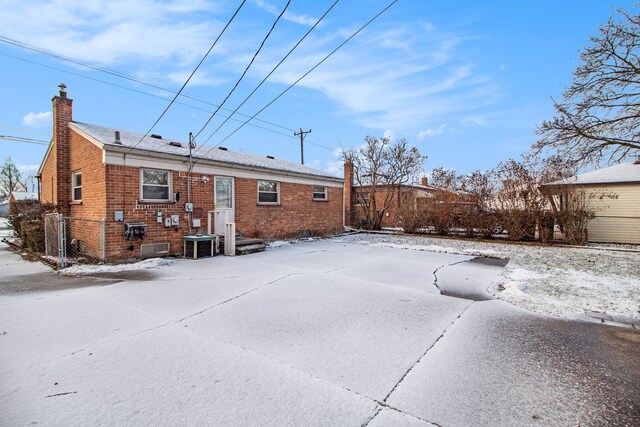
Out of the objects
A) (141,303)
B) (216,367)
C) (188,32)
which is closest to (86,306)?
(141,303)

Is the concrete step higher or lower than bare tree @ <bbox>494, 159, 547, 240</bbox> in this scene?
lower

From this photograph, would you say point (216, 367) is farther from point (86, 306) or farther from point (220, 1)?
point (220, 1)

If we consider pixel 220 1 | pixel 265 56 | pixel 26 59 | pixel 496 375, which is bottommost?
pixel 496 375

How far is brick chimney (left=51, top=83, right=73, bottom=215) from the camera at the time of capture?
10.5 metres

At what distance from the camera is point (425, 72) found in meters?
9.54

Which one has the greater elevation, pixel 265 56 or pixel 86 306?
pixel 265 56

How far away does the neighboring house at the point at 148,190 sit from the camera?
8531 mm

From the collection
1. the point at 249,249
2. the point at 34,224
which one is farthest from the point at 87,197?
the point at 249,249

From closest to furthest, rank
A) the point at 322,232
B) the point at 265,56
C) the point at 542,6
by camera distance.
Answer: the point at 265,56, the point at 542,6, the point at 322,232

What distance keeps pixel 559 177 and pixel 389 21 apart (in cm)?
1126

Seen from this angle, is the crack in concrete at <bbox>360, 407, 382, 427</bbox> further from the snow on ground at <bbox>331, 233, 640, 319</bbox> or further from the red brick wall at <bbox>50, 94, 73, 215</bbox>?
the red brick wall at <bbox>50, 94, 73, 215</bbox>

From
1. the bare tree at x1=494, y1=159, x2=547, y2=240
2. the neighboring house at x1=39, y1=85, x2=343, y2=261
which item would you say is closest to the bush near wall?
the neighboring house at x1=39, y1=85, x2=343, y2=261

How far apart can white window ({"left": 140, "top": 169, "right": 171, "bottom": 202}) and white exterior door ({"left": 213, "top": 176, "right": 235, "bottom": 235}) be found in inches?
64.5

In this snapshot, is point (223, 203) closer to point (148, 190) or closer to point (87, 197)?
point (148, 190)
